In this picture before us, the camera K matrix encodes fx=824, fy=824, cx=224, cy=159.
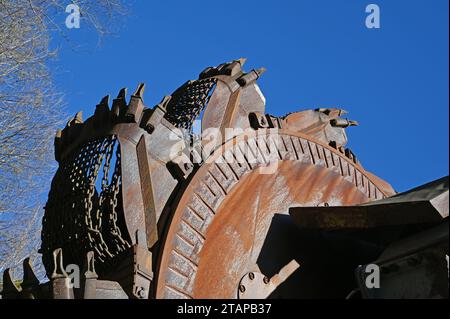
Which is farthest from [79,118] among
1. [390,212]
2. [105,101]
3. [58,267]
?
[390,212]

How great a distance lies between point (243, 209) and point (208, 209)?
0.36 meters

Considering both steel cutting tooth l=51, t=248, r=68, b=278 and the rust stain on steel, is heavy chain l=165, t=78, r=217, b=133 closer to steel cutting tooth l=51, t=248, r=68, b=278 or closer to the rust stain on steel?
the rust stain on steel

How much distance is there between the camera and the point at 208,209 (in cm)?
471

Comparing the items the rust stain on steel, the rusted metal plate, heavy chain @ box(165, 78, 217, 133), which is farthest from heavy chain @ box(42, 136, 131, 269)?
the rusted metal plate

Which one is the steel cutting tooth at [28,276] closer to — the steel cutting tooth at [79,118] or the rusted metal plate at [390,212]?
the steel cutting tooth at [79,118]

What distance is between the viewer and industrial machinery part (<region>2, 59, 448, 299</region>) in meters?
4.40

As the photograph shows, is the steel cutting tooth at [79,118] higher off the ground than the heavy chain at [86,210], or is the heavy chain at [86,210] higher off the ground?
the steel cutting tooth at [79,118]

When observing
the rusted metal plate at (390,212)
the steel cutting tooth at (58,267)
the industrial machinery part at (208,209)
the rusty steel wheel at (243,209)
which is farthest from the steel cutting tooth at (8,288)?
the rusted metal plate at (390,212)

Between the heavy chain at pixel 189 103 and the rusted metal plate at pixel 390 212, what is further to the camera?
the heavy chain at pixel 189 103

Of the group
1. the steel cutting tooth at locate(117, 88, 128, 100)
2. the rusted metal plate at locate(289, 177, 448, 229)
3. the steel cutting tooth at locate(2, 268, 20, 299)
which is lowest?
the steel cutting tooth at locate(2, 268, 20, 299)

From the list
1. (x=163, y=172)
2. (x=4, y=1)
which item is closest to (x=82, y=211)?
(x=163, y=172)

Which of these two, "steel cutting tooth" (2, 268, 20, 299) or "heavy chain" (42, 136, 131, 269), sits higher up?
"heavy chain" (42, 136, 131, 269)

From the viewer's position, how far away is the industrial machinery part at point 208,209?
4402mm

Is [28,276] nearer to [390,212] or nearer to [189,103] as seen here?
[189,103]
